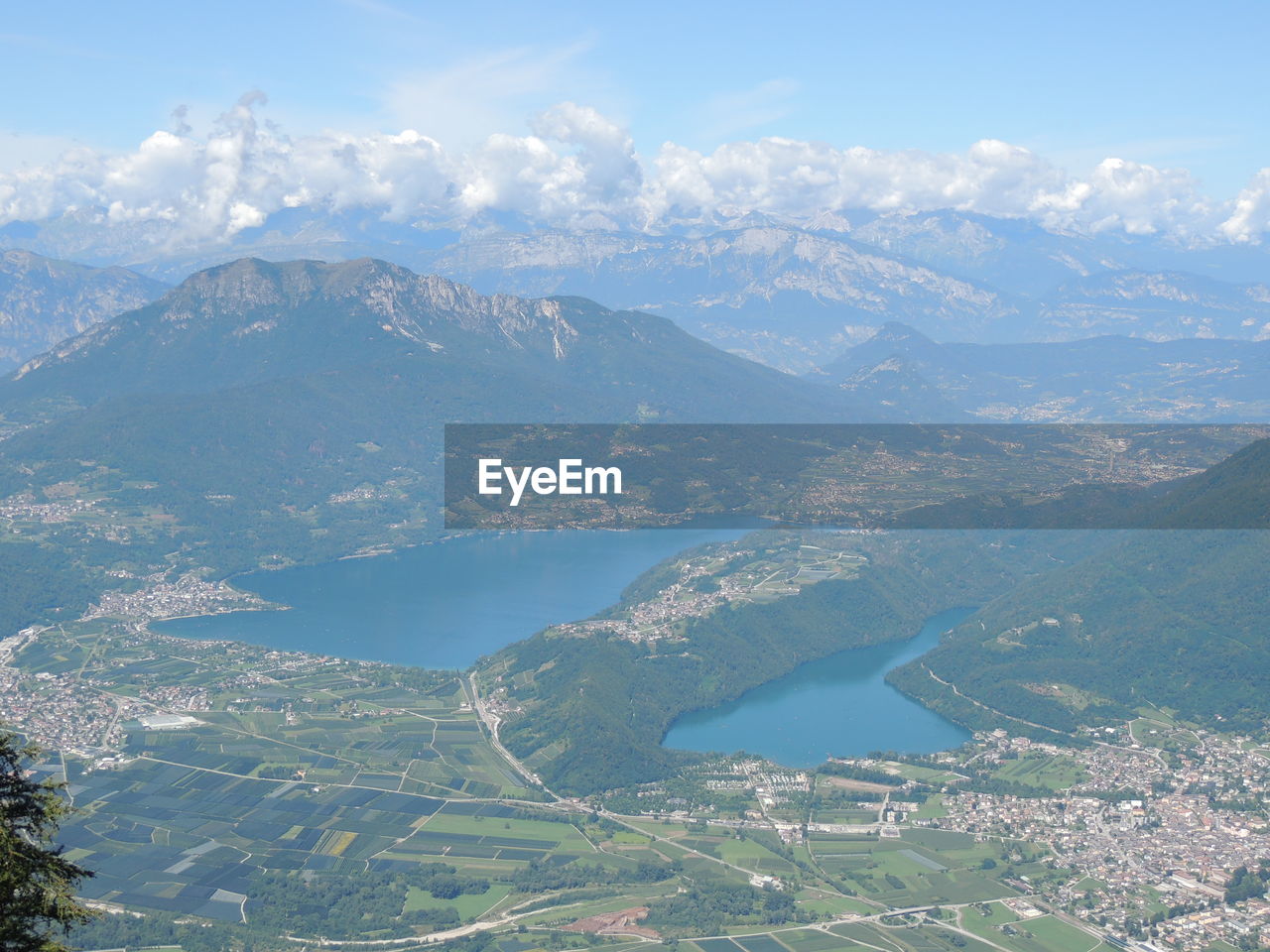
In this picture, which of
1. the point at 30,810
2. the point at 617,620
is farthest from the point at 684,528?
the point at 30,810

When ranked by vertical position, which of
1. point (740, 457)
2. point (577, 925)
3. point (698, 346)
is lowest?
point (577, 925)

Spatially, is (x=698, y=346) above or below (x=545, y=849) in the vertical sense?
above

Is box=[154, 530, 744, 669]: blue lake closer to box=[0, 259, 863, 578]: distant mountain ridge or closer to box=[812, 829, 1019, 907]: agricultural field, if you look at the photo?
box=[0, 259, 863, 578]: distant mountain ridge

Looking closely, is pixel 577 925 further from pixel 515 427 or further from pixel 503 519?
pixel 515 427
